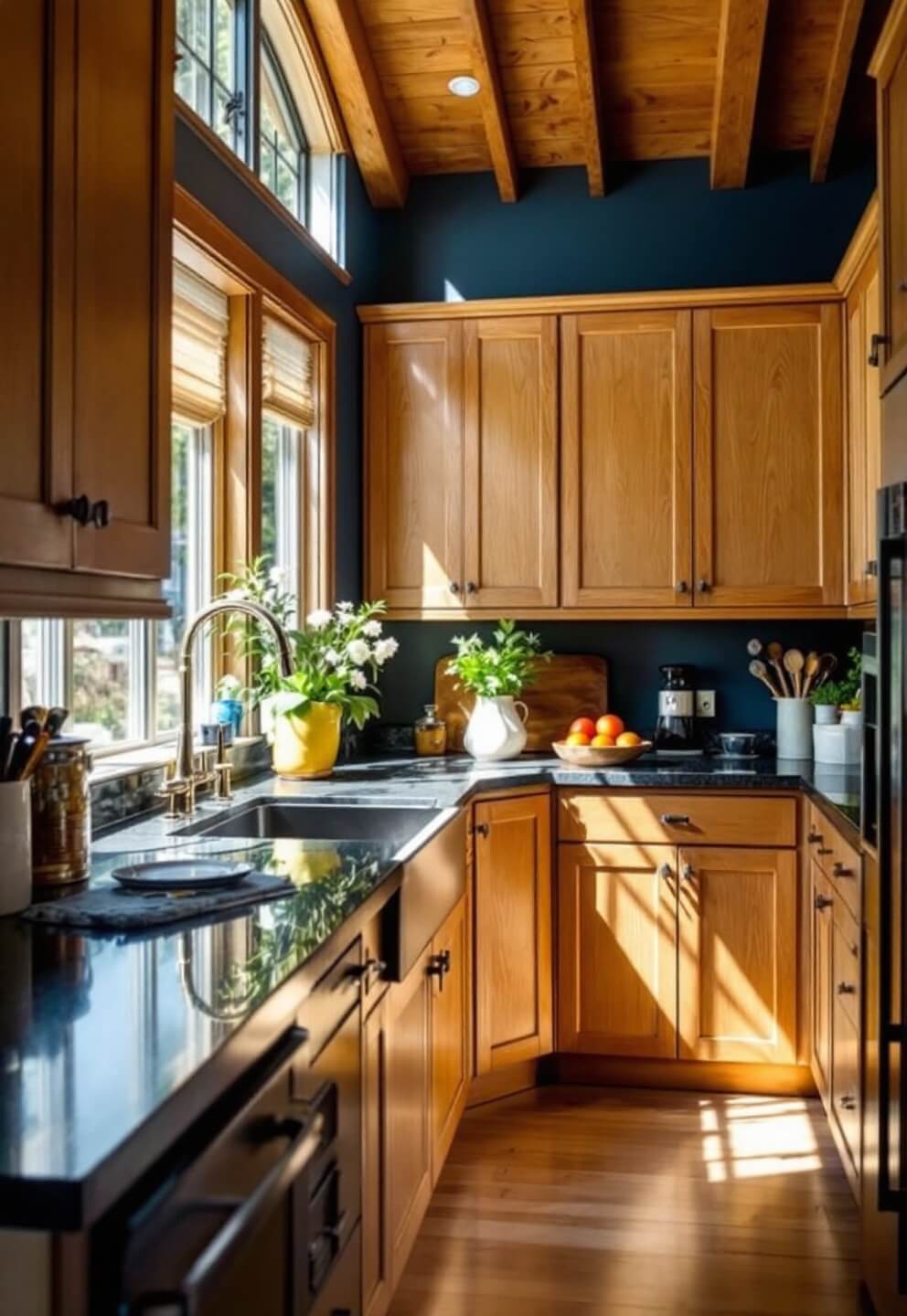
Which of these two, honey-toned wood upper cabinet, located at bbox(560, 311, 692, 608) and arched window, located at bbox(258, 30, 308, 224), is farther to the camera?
honey-toned wood upper cabinet, located at bbox(560, 311, 692, 608)

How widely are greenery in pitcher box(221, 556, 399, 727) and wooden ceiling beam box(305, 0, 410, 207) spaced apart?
1625mm

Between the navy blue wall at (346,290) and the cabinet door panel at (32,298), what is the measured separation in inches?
62.7

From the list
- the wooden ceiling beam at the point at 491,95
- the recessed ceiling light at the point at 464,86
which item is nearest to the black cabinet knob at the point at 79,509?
the wooden ceiling beam at the point at 491,95

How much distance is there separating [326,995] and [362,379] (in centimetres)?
285

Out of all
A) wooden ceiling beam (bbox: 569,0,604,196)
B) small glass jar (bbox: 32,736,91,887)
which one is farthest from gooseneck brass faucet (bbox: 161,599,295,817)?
wooden ceiling beam (bbox: 569,0,604,196)

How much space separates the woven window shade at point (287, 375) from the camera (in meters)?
3.43

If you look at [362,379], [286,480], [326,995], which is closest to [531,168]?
[362,379]

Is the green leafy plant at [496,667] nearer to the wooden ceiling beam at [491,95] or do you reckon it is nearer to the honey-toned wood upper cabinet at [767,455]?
the honey-toned wood upper cabinet at [767,455]

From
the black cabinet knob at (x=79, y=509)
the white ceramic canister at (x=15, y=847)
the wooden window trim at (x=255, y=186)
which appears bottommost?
the white ceramic canister at (x=15, y=847)

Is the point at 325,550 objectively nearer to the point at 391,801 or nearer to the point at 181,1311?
the point at 391,801

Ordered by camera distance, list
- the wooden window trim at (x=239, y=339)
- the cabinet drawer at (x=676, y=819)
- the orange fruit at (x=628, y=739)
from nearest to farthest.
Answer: the wooden window trim at (x=239, y=339)
the cabinet drawer at (x=676, y=819)
the orange fruit at (x=628, y=739)

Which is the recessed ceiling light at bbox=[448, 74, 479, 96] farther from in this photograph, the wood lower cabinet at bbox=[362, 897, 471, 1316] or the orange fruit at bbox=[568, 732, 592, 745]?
the wood lower cabinet at bbox=[362, 897, 471, 1316]

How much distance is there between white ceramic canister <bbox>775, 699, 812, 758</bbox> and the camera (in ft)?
12.8

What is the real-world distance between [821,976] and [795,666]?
4.00ft
